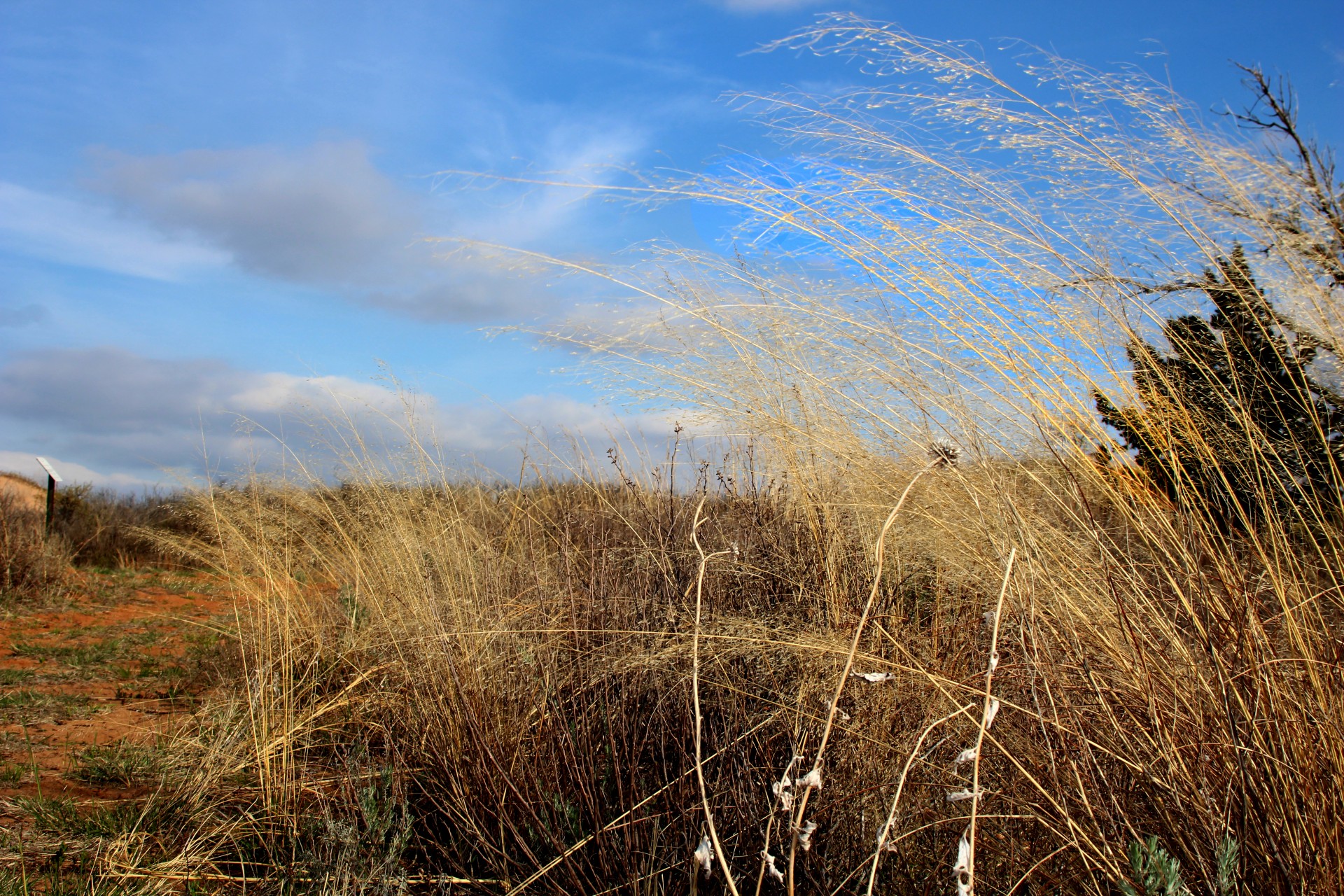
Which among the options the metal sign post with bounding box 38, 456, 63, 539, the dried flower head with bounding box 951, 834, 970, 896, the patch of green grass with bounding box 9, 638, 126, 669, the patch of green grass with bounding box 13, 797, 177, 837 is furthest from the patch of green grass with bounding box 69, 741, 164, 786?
the metal sign post with bounding box 38, 456, 63, 539

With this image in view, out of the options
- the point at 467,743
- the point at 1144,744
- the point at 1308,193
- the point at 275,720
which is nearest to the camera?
the point at 1144,744

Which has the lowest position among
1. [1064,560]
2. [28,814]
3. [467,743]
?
[28,814]

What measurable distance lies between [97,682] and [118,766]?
2.16 m

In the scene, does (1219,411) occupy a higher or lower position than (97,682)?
higher

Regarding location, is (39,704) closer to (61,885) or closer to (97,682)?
(97,682)

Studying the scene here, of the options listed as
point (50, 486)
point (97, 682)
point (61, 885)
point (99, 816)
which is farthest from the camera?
point (50, 486)

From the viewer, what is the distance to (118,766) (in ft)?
9.43

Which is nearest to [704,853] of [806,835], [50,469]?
[806,835]

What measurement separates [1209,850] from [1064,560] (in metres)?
0.71

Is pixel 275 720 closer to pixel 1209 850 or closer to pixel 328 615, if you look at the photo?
pixel 328 615

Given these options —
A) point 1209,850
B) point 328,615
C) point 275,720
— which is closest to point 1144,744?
point 1209,850

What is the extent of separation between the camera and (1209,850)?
126cm

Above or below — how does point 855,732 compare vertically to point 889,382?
below

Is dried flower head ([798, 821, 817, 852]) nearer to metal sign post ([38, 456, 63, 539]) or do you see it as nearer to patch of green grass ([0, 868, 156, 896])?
patch of green grass ([0, 868, 156, 896])
